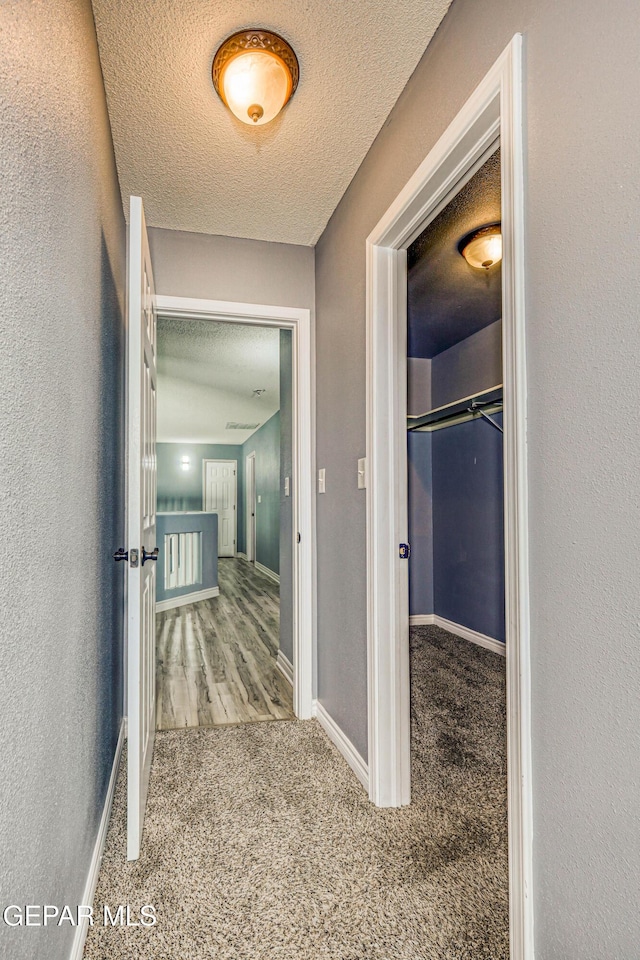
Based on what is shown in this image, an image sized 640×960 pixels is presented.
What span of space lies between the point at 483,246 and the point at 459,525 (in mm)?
2284

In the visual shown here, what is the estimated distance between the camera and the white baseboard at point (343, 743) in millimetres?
2047

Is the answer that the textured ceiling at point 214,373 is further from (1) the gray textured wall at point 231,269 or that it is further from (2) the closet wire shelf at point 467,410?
(2) the closet wire shelf at point 467,410

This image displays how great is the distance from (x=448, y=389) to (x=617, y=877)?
402cm

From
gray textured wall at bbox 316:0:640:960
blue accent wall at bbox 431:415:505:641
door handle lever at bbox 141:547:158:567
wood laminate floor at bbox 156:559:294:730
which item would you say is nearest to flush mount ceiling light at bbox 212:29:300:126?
gray textured wall at bbox 316:0:640:960

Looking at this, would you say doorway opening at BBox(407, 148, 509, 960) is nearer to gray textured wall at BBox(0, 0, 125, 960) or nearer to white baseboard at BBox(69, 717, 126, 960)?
white baseboard at BBox(69, 717, 126, 960)

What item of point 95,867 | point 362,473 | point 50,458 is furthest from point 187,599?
point 50,458

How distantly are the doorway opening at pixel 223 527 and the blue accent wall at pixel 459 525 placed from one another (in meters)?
1.33

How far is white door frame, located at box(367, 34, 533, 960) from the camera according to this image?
112 centimetres

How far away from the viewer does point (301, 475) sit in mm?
2760

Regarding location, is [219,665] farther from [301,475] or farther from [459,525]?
[459,525]

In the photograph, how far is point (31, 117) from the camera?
3.08 feet

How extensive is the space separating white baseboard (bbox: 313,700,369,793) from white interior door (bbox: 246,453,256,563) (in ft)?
23.4

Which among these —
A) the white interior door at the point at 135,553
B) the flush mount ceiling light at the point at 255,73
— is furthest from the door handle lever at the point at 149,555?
the flush mount ceiling light at the point at 255,73

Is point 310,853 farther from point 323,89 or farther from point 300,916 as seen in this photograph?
point 323,89
